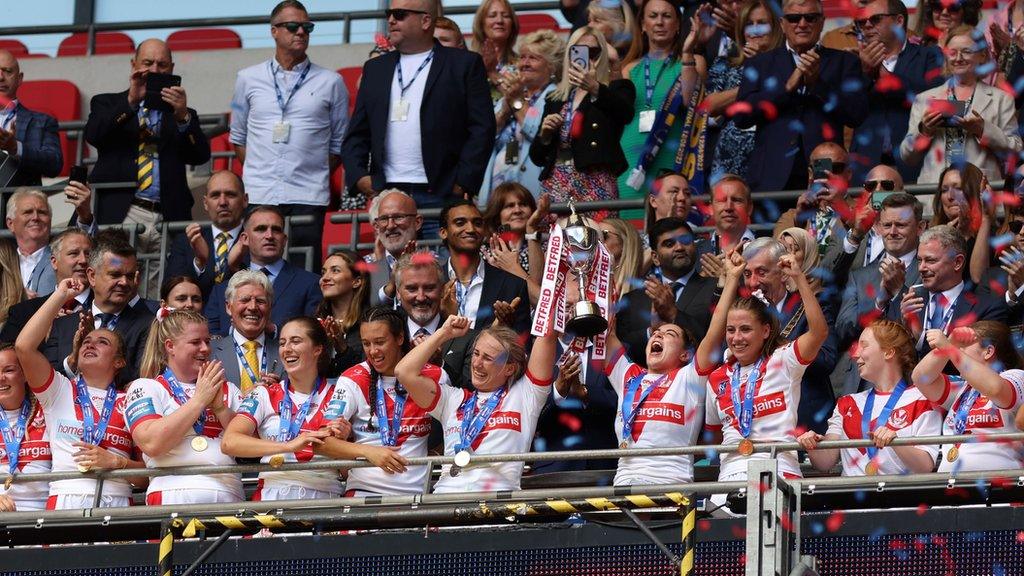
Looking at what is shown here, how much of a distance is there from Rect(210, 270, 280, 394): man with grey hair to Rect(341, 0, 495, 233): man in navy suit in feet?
6.90

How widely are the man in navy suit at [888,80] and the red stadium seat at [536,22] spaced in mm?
4481

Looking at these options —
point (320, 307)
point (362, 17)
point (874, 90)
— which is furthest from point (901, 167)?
point (362, 17)

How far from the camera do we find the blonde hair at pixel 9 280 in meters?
13.5

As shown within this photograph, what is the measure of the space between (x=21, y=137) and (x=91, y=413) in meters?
4.53

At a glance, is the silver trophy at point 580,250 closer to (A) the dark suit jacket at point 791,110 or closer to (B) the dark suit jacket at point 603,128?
(B) the dark suit jacket at point 603,128

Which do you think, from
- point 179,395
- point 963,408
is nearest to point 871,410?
point 963,408

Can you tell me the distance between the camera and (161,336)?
11320 mm

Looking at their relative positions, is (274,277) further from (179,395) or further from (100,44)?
(100,44)

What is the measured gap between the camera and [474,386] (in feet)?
36.3

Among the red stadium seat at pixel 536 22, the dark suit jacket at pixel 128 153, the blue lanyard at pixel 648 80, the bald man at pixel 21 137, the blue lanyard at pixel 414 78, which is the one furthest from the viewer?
the red stadium seat at pixel 536 22

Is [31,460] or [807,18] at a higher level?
[807,18]

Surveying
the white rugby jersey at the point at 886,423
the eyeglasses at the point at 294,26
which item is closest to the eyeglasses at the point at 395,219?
the eyeglasses at the point at 294,26

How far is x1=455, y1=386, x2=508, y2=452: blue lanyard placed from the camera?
1077 centimetres

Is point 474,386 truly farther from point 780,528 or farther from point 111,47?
point 111,47
